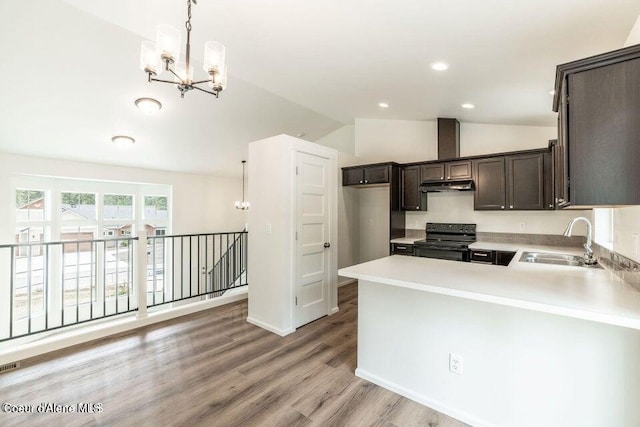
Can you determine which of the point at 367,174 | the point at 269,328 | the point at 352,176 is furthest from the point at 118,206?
the point at 367,174

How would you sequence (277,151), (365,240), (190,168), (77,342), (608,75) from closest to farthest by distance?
(608,75) < (77,342) < (277,151) < (365,240) < (190,168)

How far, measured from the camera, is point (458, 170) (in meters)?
4.47

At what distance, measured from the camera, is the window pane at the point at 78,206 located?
543 cm

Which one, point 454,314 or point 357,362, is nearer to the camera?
point 454,314

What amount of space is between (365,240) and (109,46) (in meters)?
4.84

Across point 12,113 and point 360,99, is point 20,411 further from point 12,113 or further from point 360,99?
point 360,99

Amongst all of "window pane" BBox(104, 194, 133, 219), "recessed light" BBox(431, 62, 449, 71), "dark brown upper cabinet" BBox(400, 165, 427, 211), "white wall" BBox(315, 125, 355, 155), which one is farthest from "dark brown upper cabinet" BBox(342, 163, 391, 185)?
"window pane" BBox(104, 194, 133, 219)

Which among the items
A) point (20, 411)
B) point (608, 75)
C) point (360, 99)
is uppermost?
point (360, 99)

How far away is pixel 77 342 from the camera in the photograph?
2979 mm

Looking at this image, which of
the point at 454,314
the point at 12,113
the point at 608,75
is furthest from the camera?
the point at 12,113

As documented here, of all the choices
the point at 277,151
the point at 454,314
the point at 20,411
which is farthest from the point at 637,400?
the point at 20,411

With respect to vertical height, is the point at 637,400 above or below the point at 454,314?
below

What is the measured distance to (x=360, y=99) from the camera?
4.26m

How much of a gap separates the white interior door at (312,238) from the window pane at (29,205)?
483cm
